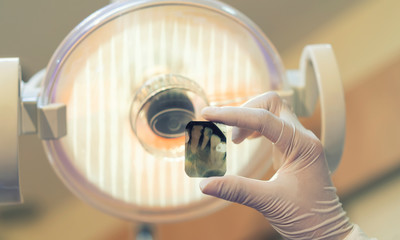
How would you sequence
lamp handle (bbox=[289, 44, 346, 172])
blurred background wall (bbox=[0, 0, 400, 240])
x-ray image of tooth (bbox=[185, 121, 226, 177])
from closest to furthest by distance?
x-ray image of tooth (bbox=[185, 121, 226, 177])
lamp handle (bbox=[289, 44, 346, 172])
blurred background wall (bbox=[0, 0, 400, 240])

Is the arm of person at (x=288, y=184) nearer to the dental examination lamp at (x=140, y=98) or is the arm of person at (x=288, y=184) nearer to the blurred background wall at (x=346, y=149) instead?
the dental examination lamp at (x=140, y=98)

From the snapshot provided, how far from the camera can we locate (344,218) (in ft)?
2.16

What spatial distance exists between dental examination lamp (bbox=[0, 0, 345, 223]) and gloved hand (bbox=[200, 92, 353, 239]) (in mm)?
78

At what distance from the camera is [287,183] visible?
61 centimetres

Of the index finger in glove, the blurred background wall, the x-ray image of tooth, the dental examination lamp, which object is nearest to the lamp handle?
the dental examination lamp

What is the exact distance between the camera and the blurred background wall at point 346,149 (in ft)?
3.78

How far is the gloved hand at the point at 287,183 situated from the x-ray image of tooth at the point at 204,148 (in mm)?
15

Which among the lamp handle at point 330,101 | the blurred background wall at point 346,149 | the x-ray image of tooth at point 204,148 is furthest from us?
the blurred background wall at point 346,149

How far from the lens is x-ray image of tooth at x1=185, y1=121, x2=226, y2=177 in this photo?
551mm

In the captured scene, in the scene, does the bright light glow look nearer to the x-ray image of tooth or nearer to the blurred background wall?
the x-ray image of tooth

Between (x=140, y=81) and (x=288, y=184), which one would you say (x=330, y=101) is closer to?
(x=288, y=184)

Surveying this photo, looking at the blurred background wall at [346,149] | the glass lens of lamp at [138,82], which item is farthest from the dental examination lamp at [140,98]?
the blurred background wall at [346,149]

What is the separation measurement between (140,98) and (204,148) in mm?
157

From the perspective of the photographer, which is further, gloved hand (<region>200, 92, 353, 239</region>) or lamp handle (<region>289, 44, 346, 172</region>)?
Answer: lamp handle (<region>289, 44, 346, 172</region>)
